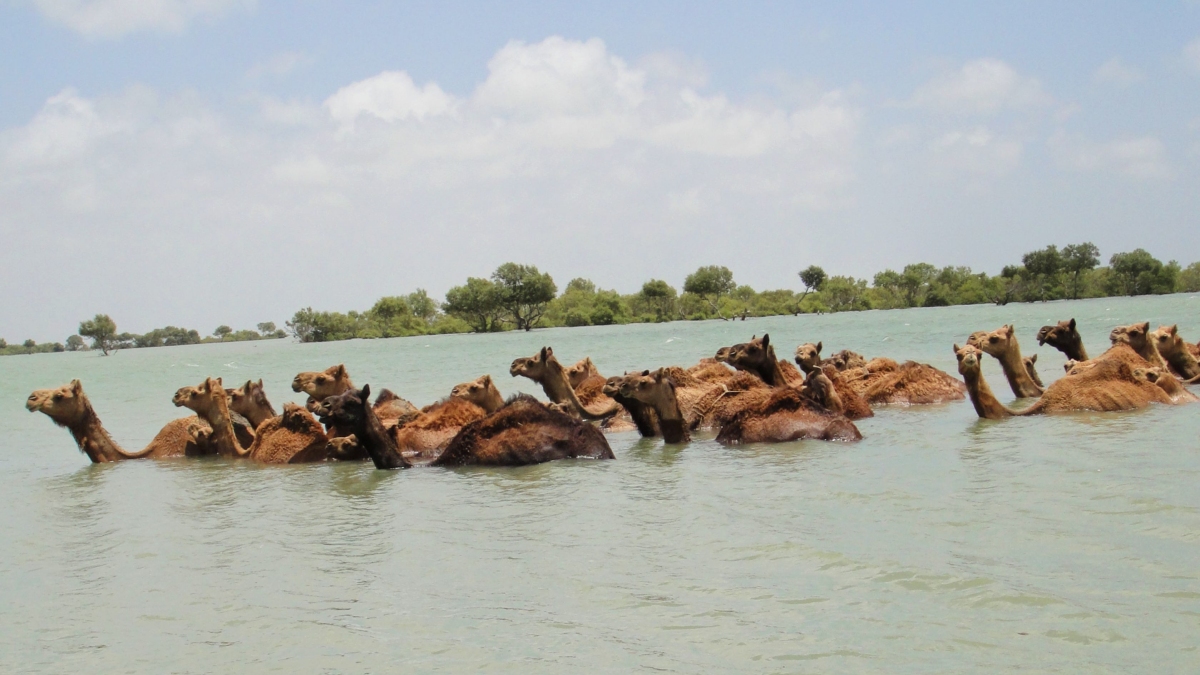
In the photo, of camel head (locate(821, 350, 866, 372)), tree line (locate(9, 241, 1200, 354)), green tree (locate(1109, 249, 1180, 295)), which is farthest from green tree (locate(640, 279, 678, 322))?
camel head (locate(821, 350, 866, 372))

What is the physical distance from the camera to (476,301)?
9988cm

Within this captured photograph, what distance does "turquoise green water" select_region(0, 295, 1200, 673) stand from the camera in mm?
4559

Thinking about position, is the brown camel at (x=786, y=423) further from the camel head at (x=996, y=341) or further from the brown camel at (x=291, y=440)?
the brown camel at (x=291, y=440)

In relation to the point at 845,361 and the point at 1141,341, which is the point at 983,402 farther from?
the point at 845,361

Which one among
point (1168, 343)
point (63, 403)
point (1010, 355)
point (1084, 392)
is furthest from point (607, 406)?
point (1168, 343)

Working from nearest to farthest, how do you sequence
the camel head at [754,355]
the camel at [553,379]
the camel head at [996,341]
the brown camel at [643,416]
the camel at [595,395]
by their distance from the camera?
1. the brown camel at [643,416]
2. the camel head at [754,355]
3. the camel at [595,395]
4. the camel head at [996,341]
5. the camel at [553,379]

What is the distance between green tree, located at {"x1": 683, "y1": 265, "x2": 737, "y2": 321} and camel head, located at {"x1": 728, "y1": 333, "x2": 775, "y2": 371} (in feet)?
311

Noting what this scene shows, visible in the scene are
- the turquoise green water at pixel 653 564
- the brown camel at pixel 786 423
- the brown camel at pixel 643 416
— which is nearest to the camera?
the turquoise green water at pixel 653 564

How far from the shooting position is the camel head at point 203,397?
39.5ft

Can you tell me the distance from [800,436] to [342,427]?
456cm

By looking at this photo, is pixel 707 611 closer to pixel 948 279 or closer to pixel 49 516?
pixel 49 516

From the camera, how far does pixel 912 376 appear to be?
586 inches

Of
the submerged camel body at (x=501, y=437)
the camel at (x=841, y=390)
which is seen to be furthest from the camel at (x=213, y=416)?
the camel at (x=841, y=390)

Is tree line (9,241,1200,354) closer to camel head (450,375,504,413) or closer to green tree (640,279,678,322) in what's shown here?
green tree (640,279,678,322)
